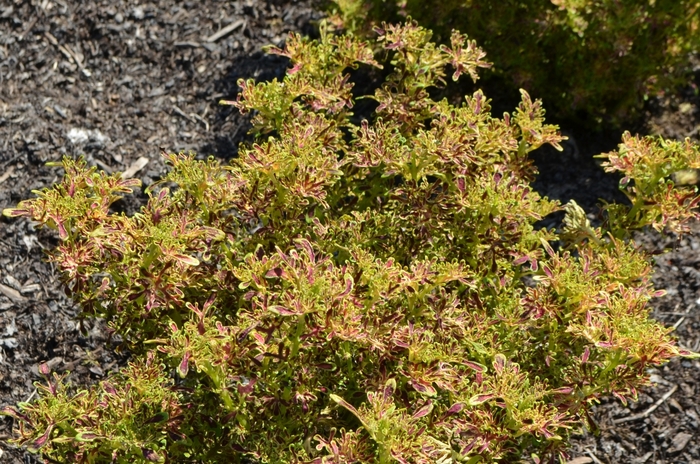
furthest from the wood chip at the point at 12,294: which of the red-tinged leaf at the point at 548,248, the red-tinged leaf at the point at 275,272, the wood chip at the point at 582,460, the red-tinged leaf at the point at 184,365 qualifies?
the wood chip at the point at 582,460

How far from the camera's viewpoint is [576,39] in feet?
15.4

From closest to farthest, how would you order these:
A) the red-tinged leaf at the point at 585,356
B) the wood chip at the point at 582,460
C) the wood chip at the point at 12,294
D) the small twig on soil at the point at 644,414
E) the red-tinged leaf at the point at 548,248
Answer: the red-tinged leaf at the point at 585,356 < the red-tinged leaf at the point at 548,248 < the wood chip at the point at 582,460 < the small twig on soil at the point at 644,414 < the wood chip at the point at 12,294

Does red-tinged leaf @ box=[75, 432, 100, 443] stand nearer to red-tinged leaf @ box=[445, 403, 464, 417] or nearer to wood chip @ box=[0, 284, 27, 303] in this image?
red-tinged leaf @ box=[445, 403, 464, 417]

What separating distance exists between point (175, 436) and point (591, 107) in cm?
318

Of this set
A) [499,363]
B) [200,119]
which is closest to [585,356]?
[499,363]

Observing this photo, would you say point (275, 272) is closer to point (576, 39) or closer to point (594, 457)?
point (594, 457)

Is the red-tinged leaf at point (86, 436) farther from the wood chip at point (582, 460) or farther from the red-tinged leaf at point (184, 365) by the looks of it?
the wood chip at point (582, 460)

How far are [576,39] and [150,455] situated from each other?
3267 mm

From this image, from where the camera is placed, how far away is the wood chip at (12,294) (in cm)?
394

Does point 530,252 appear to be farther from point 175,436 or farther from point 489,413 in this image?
point 175,436

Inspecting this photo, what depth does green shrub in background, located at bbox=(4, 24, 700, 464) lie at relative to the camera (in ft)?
8.36

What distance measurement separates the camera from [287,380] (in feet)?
8.89

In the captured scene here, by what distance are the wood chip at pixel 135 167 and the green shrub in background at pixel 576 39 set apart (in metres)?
1.33

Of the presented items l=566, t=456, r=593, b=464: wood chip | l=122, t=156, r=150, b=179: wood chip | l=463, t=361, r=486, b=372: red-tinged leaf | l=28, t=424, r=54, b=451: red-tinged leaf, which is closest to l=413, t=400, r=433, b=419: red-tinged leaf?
l=463, t=361, r=486, b=372: red-tinged leaf
